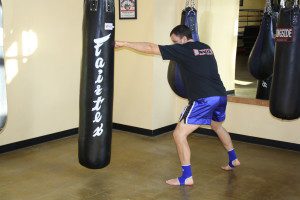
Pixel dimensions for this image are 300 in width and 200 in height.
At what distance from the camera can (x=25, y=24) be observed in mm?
4594

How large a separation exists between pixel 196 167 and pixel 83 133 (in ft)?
5.49

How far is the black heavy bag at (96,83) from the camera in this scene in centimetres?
267

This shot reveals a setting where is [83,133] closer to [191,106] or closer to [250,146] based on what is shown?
[191,106]

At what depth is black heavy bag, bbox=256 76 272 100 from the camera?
4.80 metres

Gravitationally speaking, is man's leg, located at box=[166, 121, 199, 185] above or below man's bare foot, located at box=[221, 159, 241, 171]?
above

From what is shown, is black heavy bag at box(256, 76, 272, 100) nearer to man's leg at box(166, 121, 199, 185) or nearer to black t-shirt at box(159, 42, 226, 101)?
black t-shirt at box(159, 42, 226, 101)

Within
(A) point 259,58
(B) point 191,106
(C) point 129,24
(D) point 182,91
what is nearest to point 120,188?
(B) point 191,106

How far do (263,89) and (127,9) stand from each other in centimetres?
196

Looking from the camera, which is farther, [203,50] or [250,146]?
[250,146]

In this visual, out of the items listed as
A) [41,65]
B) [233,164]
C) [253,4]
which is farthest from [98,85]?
[253,4]

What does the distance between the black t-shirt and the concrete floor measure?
2.69ft

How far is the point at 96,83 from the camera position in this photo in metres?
2.73

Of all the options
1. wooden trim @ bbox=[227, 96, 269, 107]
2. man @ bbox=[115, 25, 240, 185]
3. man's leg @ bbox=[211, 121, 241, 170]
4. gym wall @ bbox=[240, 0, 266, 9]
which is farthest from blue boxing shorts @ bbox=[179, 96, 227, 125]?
gym wall @ bbox=[240, 0, 266, 9]

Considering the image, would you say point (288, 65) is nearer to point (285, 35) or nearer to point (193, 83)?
point (285, 35)
